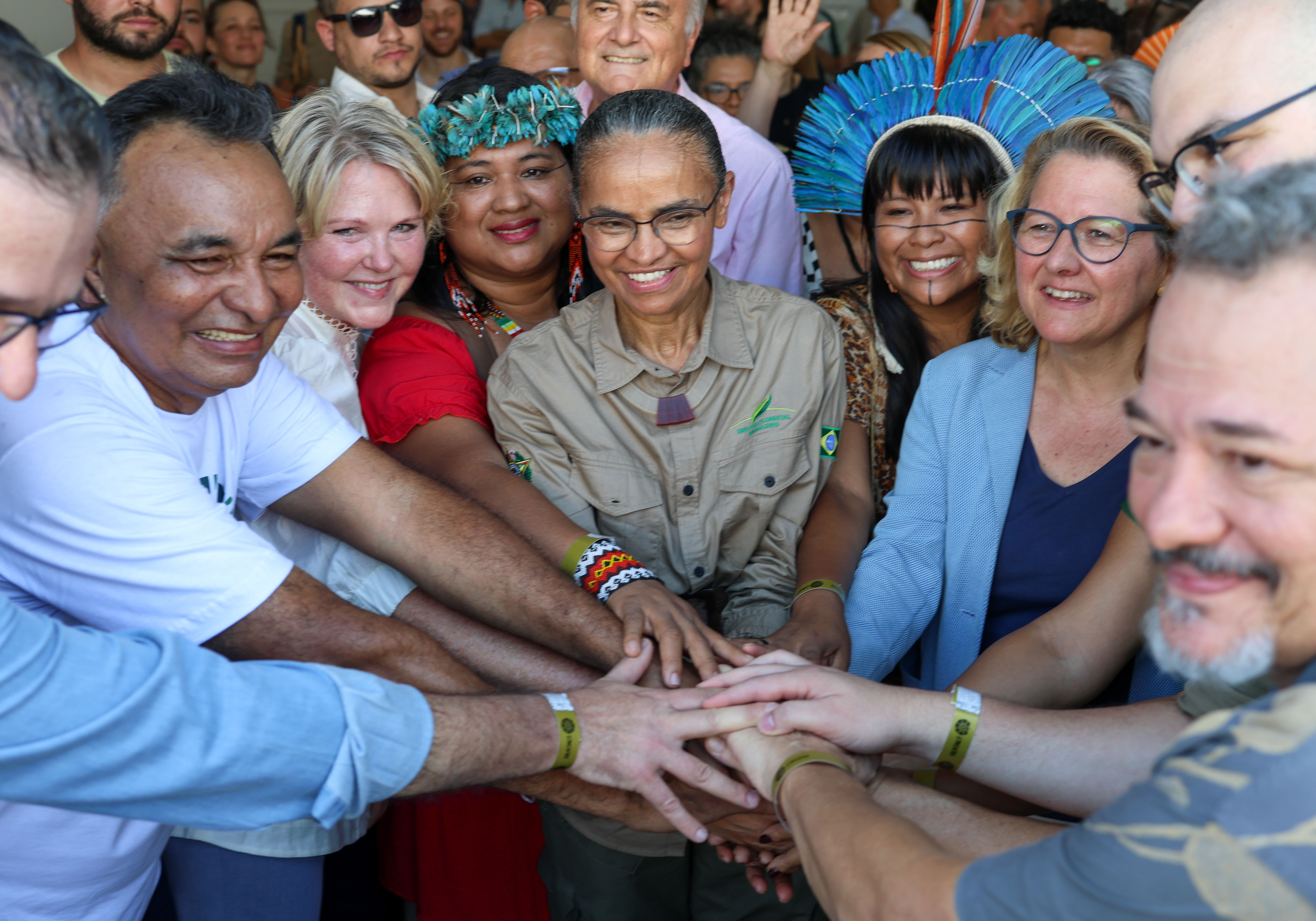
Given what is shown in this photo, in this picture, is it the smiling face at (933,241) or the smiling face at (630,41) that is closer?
the smiling face at (933,241)

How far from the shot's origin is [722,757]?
2.12 meters

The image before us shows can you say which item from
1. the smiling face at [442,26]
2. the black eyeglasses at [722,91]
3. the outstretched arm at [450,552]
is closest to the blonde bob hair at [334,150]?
the outstretched arm at [450,552]

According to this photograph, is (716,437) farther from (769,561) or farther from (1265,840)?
(1265,840)

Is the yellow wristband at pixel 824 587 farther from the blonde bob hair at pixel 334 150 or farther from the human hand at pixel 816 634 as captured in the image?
the blonde bob hair at pixel 334 150

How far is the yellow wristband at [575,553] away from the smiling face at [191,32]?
4.59 meters

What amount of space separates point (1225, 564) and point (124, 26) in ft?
13.7

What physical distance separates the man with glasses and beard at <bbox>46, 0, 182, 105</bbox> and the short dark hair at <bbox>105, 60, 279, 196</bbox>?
2230 millimetres

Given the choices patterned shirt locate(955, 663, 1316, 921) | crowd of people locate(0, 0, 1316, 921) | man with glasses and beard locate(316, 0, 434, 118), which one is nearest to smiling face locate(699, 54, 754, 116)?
man with glasses and beard locate(316, 0, 434, 118)

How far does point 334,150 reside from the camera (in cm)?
278

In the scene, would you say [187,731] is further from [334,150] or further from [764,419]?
[334,150]

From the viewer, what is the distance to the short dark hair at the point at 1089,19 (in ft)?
17.6

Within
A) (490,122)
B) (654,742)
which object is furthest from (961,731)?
(490,122)

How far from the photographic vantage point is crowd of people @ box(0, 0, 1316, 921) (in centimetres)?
123

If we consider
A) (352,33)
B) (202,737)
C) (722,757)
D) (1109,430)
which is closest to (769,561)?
(722,757)
